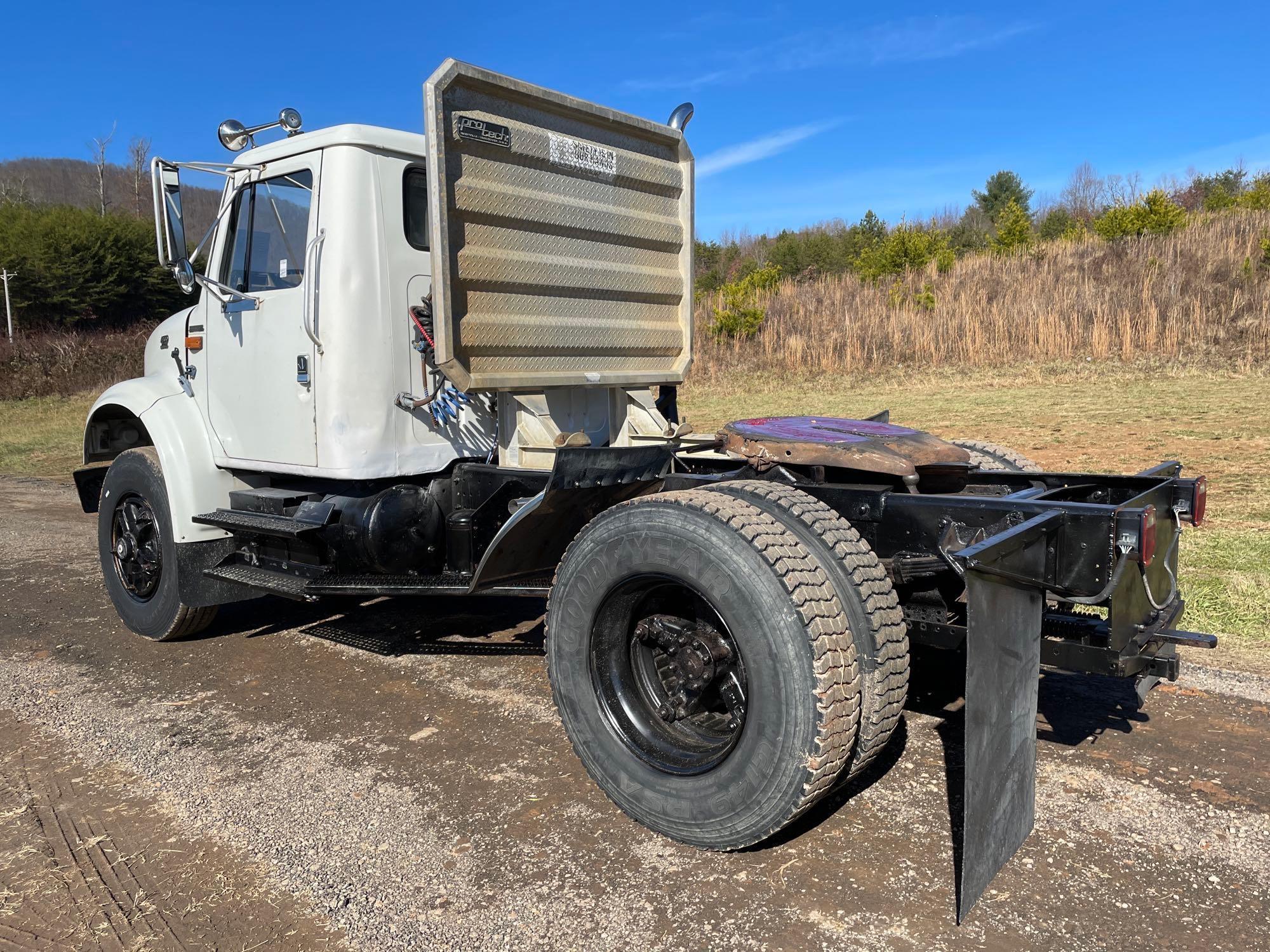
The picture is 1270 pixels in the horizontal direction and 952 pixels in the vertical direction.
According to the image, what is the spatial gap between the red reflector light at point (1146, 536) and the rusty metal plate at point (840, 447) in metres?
1.00

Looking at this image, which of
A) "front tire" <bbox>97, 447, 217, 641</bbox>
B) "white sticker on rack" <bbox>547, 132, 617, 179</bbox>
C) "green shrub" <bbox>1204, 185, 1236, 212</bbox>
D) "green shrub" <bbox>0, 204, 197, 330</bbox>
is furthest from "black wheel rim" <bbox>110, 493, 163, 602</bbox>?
"green shrub" <bbox>0, 204, 197, 330</bbox>

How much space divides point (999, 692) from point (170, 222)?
14.7 feet

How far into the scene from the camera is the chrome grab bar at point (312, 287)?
461 cm

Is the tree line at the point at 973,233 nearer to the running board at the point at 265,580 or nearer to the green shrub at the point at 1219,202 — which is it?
the green shrub at the point at 1219,202

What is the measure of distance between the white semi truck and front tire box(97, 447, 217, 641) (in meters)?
0.03

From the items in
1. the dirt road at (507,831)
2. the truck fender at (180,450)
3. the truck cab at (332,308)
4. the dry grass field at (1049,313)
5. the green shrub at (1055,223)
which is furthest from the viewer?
the green shrub at (1055,223)

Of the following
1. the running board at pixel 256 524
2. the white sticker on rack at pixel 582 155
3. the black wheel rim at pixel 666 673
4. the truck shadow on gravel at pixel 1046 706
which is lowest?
the truck shadow on gravel at pixel 1046 706

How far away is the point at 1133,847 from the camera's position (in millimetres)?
3080

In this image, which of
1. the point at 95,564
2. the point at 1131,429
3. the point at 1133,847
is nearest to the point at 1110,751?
the point at 1133,847

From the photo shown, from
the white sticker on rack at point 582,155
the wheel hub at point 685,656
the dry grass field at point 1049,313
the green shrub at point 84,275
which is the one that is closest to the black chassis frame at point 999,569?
the wheel hub at point 685,656

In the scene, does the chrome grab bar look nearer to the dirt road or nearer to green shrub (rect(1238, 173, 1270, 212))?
the dirt road

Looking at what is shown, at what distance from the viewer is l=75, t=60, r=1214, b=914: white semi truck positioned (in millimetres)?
2916

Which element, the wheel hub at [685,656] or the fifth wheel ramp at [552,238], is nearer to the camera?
the wheel hub at [685,656]

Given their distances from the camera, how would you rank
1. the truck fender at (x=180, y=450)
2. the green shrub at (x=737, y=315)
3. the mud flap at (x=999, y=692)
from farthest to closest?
the green shrub at (x=737, y=315) → the truck fender at (x=180, y=450) → the mud flap at (x=999, y=692)
